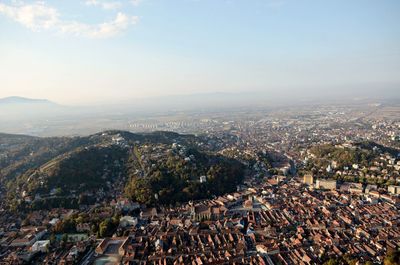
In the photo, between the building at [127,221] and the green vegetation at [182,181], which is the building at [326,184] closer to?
the green vegetation at [182,181]

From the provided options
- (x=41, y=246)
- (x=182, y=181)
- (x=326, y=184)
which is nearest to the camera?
(x=41, y=246)

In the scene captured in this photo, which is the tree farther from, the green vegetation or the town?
the green vegetation

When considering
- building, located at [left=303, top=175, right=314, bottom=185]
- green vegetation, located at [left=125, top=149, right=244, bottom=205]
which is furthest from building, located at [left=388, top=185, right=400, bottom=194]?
green vegetation, located at [left=125, top=149, right=244, bottom=205]

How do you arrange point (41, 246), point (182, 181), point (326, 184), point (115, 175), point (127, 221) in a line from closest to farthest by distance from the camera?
1. point (41, 246)
2. point (127, 221)
3. point (182, 181)
4. point (326, 184)
5. point (115, 175)

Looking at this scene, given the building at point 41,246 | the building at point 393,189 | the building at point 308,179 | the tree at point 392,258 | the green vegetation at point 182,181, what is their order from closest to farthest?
the tree at point 392,258 < the building at point 41,246 < the green vegetation at point 182,181 < the building at point 393,189 < the building at point 308,179

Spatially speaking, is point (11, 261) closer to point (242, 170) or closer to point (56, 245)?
point (56, 245)

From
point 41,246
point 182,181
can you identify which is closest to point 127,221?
point 41,246

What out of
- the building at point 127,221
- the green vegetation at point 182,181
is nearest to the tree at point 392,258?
the green vegetation at point 182,181

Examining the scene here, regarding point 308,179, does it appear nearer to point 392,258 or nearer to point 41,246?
point 392,258

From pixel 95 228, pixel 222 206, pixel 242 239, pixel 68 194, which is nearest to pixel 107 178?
pixel 68 194

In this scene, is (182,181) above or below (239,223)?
above

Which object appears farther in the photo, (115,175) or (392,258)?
(115,175)

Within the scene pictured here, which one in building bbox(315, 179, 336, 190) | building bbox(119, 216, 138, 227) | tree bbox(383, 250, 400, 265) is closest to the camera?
tree bbox(383, 250, 400, 265)
